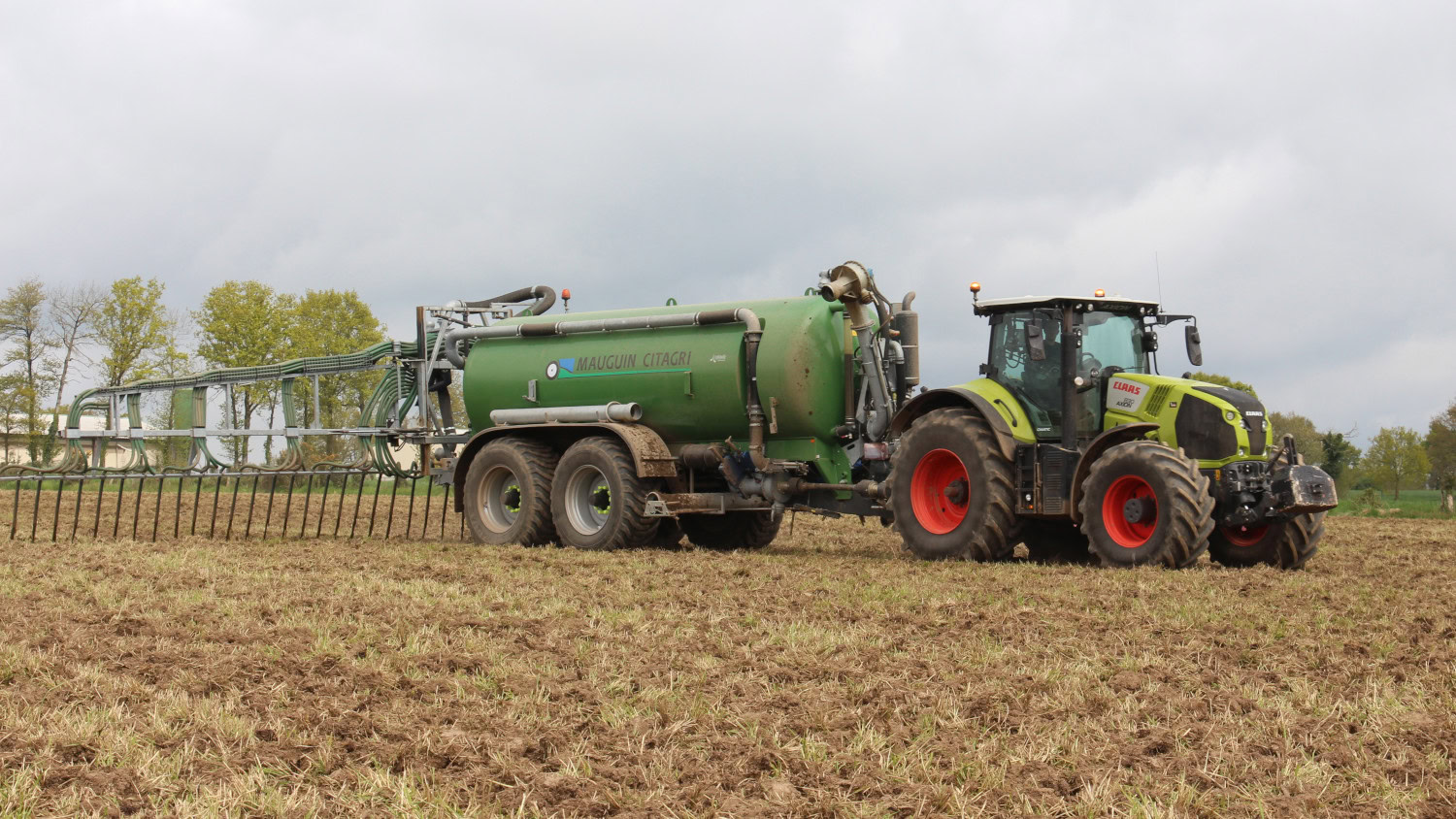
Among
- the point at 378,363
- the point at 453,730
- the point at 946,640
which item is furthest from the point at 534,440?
the point at 453,730

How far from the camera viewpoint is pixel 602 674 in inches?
241

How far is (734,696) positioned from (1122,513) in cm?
549

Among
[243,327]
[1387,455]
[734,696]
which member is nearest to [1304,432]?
[1387,455]

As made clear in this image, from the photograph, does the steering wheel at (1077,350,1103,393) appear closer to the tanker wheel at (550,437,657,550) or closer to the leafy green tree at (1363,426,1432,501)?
the tanker wheel at (550,437,657,550)

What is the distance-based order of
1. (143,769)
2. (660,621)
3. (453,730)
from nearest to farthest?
(143,769) < (453,730) < (660,621)

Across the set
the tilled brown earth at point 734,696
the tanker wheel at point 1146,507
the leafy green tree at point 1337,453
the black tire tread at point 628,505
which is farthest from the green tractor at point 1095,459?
the leafy green tree at point 1337,453

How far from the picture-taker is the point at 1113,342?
36.6 ft

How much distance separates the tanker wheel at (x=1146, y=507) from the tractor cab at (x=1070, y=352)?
25.5 inches

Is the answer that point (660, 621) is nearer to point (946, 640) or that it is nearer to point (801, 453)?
point (946, 640)

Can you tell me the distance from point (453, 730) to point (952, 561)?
659 cm

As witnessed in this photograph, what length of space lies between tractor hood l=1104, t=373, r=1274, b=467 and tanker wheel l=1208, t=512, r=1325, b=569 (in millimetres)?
596

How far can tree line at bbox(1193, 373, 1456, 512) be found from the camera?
125 feet

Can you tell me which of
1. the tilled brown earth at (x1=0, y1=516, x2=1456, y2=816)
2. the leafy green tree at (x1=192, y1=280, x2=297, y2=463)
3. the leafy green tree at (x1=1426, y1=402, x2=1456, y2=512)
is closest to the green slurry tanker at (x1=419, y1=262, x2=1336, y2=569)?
the tilled brown earth at (x1=0, y1=516, x2=1456, y2=816)

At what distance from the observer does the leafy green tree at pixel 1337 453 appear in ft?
115
